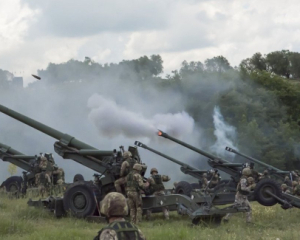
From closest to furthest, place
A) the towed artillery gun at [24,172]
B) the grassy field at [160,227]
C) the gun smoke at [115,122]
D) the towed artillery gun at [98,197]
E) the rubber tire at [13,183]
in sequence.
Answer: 1. the grassy field at [160,227]
2. the towed artillery gun at [98,197]
3. the gun smoke at [115,122]
4. the towed artillery gun at [24,172]
5. the rubber tire at [13,183]

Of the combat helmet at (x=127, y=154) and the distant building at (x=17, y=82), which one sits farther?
the distant building at (x=17, y=82)

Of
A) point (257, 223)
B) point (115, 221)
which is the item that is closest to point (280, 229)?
point (257, 223)

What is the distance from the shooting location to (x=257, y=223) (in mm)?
12633

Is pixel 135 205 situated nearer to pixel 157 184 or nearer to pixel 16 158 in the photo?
pixel 157 184

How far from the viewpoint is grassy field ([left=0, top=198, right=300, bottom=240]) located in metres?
9.84

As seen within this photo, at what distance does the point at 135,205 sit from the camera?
1254 cm

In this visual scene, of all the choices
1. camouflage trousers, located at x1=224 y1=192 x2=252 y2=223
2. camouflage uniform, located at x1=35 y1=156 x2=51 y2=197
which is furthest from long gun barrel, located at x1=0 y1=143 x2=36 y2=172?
camouflage trousers, located at x1=224 y1=192 x2=252 y2=223

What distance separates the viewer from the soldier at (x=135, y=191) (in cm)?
1247

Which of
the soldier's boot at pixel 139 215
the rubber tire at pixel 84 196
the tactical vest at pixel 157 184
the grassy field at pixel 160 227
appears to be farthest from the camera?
the tactical vest at pixel 157 184

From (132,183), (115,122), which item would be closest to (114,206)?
(132,183)

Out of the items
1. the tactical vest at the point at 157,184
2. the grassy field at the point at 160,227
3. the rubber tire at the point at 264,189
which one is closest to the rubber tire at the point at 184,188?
the rubber tire at the point at 264,189

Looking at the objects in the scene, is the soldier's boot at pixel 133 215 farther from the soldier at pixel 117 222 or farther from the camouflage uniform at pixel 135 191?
the soldier at pixel 117 222

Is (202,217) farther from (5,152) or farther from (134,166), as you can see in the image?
(5,152)

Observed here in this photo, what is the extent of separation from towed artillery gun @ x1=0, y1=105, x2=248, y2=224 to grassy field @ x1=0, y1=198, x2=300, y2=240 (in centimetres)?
28
